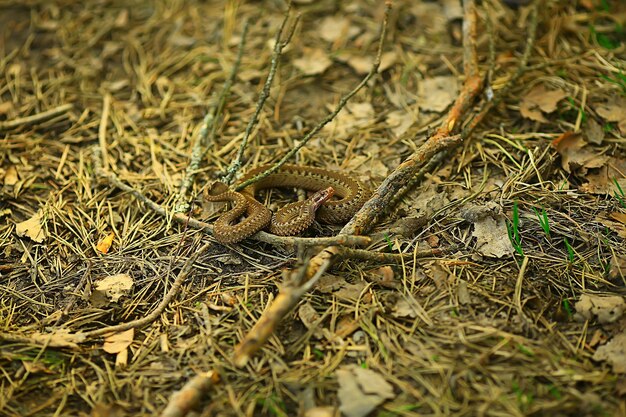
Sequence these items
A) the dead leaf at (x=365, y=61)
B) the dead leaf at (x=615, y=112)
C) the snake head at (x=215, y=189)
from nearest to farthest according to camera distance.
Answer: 1. the snake head at (x=215, y=189)
2. the dead leaf at (x=615, y=112)
3. the dead leaf at (x=365, y=61)

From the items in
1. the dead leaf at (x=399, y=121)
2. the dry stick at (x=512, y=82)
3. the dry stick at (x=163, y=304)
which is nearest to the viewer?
the dry stick at (x=163, y=304)

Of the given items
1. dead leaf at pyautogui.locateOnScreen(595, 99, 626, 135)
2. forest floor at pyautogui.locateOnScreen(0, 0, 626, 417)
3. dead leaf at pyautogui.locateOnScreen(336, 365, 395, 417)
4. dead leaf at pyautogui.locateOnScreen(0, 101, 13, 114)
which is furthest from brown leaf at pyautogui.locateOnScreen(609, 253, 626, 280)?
dead leaf at pyautogui.locateOnScreen(0, 101, 13, 114)

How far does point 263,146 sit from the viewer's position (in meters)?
5.50

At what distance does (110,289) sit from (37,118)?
2.61 m

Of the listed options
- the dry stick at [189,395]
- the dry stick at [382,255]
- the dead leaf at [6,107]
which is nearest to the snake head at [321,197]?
the dry stick at [382,255]

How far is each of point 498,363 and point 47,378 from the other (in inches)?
109

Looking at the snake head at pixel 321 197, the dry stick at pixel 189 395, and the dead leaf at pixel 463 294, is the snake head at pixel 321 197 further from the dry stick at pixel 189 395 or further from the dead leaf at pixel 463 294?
the dry stick at pixel 189 395

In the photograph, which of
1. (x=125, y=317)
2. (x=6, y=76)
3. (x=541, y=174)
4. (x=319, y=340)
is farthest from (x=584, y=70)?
(x=6, y=76)

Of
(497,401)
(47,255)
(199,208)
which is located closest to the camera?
(497,401)

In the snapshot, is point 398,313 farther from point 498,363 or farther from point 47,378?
point 47,378

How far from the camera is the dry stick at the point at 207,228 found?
3928 millimetres

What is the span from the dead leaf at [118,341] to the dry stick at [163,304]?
35 millimetres

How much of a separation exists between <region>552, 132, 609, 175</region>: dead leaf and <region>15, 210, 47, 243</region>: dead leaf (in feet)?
14.1

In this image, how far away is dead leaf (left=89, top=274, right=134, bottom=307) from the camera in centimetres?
410
